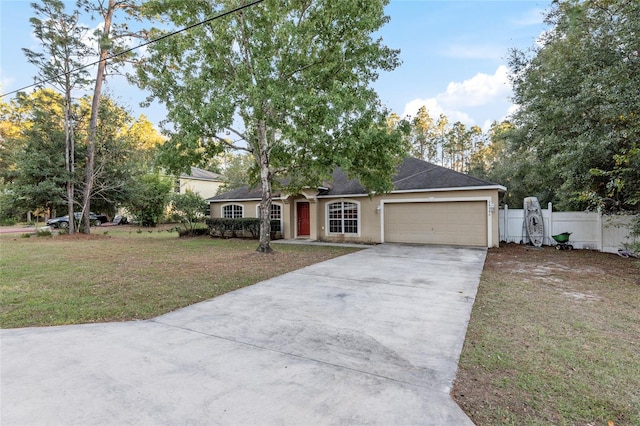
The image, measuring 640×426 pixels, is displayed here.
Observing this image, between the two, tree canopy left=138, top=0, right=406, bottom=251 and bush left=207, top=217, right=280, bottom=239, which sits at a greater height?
tree canopy left=138, top=0, right=406, bottom=251

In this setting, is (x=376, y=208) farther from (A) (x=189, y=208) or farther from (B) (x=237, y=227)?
(A) (x=189, y=208)

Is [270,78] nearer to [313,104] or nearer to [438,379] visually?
[313,104]

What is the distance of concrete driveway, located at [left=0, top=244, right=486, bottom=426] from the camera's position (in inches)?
94.4

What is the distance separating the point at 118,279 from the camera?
6.75m

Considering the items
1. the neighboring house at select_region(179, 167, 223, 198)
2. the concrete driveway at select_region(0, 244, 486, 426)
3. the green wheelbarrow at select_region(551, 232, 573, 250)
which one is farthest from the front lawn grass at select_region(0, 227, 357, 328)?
the neighboring house at select_region(179, 167, 223, 198)

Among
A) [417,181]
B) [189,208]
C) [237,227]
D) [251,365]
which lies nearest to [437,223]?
[417,181]

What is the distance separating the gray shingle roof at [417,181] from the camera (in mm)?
12562

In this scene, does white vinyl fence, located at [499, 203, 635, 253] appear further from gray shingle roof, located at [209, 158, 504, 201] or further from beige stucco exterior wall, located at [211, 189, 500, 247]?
gray shingle roof, located at [209, 158, 504, 201]

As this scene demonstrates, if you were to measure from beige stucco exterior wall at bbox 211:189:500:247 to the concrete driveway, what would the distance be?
7820mm

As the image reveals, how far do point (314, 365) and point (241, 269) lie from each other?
5.28 metres

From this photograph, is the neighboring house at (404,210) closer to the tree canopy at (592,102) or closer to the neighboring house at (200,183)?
the tree canopy at (592,102)

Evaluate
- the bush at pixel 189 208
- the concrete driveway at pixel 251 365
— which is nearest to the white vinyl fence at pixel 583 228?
the concrete driveway at pixel 251 365

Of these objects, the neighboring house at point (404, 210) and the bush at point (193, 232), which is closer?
the neighboring house at point (404, 210)

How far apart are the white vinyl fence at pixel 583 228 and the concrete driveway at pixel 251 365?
940 cm
